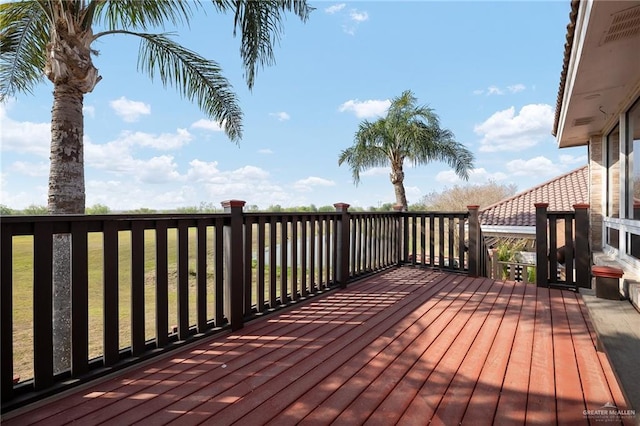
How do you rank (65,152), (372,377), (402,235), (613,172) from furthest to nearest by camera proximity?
1. (402,235)
2. (613,172)
3. (65,152)
4. (372,377)

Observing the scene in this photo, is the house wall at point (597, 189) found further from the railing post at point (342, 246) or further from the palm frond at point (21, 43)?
the palm frond at point (21, 43)

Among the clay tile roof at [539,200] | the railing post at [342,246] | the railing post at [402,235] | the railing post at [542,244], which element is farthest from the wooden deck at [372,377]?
the clay tile roof at [539,200]

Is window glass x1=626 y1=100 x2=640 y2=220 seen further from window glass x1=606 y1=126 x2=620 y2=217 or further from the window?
window glass x1=606 y1=126 x2=620 y2=217

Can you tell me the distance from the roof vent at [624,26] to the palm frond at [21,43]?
A: 5593mm

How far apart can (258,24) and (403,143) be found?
802cm

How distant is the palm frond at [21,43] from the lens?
409 centimetres

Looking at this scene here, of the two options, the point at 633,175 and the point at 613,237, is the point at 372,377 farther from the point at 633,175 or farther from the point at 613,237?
the point at 613,237

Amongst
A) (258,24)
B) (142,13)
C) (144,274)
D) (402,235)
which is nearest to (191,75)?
(142,13)

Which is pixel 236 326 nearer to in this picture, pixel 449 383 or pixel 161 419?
pixel 161 419

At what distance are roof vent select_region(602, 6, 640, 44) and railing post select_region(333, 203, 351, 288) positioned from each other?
2.76 meters

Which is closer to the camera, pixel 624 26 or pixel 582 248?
pixel 624 26

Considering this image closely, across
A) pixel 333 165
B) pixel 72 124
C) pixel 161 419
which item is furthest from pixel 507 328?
pixel 333 165

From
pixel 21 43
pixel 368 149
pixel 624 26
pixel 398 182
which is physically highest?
pixel 21 43

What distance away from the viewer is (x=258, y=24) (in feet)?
13.4
